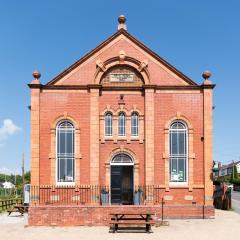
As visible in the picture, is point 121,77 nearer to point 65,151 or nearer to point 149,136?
point 149,136

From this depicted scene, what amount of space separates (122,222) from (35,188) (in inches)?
262

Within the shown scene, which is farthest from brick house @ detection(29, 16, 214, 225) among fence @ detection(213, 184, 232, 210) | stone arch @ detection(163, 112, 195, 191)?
fence @ detection(213, 184, 232, 210)

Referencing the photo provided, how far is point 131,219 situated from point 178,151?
21.4 ft

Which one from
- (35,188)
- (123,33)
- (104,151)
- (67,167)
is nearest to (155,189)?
(104,151)

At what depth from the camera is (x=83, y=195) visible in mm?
22875

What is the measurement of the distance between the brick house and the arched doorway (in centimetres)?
5

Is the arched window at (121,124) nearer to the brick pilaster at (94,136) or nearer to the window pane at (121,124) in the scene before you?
the window pane at (121,124)

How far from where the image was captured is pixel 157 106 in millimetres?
23672

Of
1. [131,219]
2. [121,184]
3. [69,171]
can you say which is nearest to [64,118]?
[69,171]

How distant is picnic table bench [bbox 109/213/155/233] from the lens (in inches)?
686

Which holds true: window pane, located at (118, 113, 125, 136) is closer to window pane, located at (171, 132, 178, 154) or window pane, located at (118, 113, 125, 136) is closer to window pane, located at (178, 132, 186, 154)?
window pane, located at (171, 132, 178, 154)

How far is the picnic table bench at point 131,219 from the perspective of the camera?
17.4 meters

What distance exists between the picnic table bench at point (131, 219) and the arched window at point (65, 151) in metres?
5.24

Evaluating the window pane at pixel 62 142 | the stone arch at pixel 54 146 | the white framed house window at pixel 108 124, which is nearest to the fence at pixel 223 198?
the white framed house window at pixel 108 124
